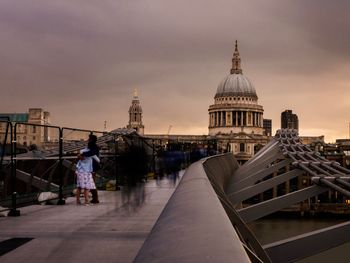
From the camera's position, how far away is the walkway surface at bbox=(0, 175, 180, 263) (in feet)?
19.5

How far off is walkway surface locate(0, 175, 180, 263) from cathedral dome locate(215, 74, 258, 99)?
545 feet

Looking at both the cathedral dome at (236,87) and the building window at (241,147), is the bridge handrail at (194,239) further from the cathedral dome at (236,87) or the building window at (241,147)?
the cathedral dome at (236,87)

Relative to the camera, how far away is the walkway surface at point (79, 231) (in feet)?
19.5

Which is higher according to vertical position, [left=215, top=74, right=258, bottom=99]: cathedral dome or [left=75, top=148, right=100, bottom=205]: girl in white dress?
[left=215, top=74, right=258, bottom=99]: cathedral dome

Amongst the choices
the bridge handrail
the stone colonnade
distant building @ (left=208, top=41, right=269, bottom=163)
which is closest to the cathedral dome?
distant building @ (left=208, top=41, right=269, bottom=163)

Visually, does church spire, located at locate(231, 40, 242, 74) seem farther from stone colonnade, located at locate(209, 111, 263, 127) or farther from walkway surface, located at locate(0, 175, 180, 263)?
walkway surface, located at locate(0, 175, 180, 263)

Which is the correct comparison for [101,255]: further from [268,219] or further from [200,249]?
[268,219]

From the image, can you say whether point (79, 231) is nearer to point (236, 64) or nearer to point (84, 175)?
point (84, 175)

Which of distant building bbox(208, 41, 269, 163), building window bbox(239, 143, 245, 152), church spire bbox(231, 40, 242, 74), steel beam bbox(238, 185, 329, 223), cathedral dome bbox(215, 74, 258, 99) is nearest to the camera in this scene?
steel beam bbox(238, 185, 329, 223)

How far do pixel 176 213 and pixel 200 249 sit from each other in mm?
1151

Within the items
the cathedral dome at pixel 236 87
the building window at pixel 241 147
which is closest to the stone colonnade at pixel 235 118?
the cathedral dome at pixel 236 87

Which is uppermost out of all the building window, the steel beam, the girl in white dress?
the building window

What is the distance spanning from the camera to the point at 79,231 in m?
7.71

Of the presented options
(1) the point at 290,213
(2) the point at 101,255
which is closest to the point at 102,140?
(2) the point at 101,255
